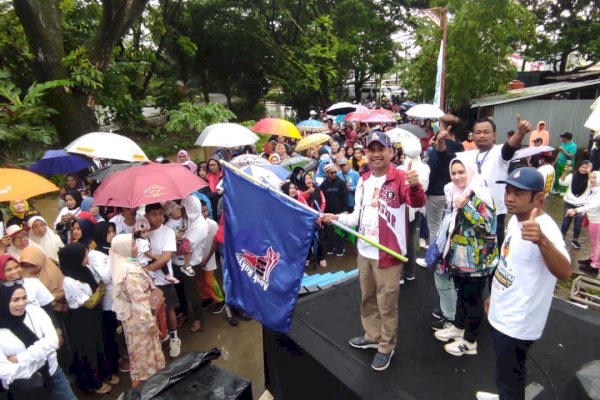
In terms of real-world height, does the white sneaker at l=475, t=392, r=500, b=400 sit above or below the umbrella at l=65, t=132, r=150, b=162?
below

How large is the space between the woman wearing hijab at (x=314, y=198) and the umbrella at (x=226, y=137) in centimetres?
139

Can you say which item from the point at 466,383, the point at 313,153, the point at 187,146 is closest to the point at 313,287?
the point at 466,383

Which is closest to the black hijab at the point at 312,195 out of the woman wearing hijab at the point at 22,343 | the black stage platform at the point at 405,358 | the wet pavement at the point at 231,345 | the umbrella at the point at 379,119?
the wet pavement at the point at 231,345

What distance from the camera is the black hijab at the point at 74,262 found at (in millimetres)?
3703

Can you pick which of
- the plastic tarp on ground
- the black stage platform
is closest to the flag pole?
the black stage platform

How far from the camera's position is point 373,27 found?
70.0ft

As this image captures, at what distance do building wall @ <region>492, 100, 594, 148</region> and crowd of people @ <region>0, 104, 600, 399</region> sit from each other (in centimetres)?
1009

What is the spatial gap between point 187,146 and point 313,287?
13289 mm

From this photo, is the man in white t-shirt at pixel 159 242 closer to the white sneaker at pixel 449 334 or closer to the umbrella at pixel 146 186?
the umbrella at pixel 146 186

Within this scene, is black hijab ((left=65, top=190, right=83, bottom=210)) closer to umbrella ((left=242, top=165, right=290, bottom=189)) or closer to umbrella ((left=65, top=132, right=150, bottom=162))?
umbrella ((left=65, top=132, right=150, bottom=162))

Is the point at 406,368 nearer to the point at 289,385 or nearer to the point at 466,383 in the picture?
the point at 466,383

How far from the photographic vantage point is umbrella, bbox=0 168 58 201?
4.12 metres

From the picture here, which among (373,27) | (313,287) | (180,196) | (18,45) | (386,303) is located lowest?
(313,287)

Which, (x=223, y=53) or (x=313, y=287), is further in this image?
(x=223, y=53)
